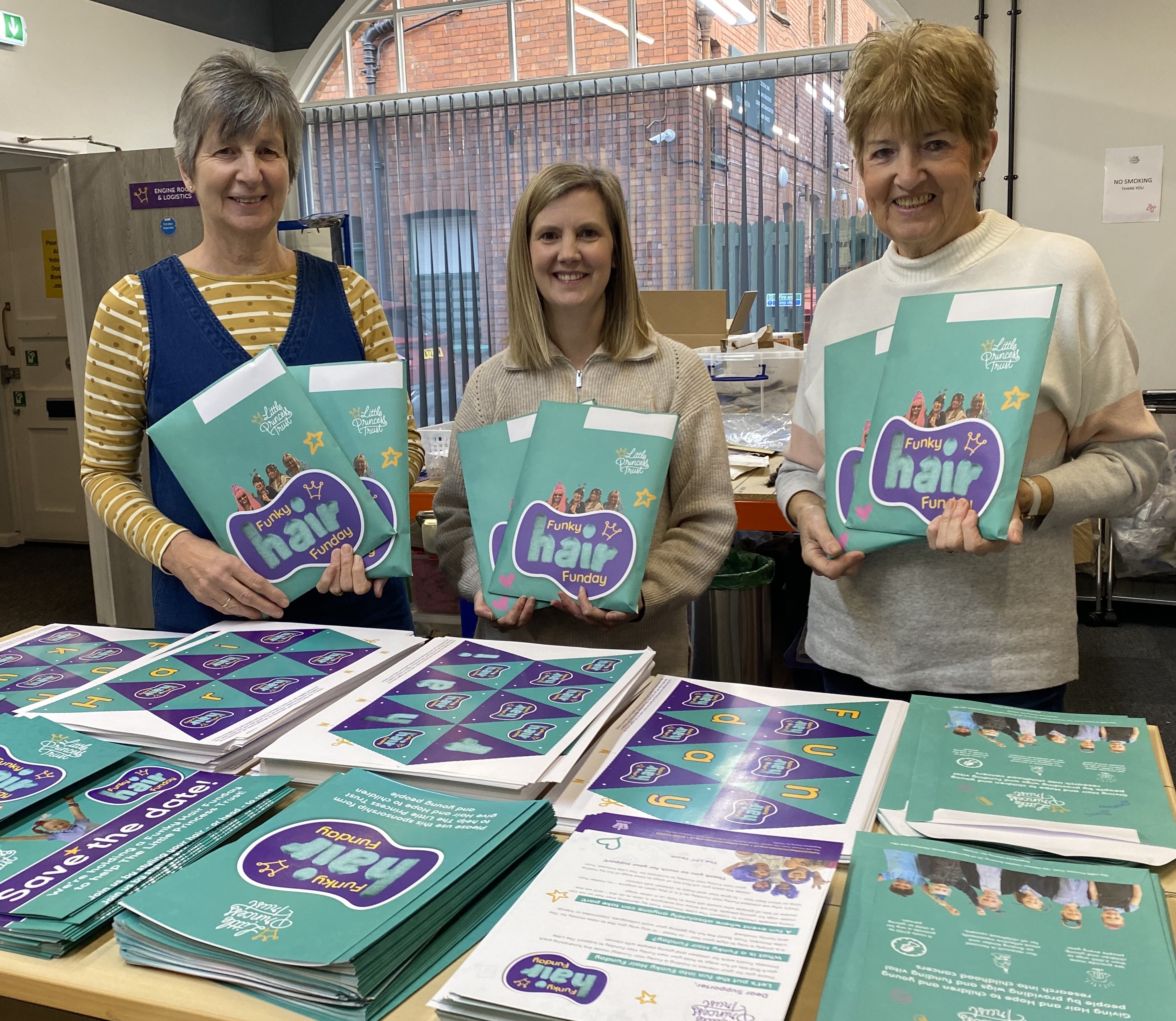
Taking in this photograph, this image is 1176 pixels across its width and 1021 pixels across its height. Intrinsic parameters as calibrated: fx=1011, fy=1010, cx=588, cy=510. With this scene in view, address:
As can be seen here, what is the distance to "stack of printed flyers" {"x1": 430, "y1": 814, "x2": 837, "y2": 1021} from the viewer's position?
2.15 feet

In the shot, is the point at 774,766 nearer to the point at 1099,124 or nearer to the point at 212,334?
the point at 212,334

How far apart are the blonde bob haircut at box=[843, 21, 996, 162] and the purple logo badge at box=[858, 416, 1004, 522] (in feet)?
1.25

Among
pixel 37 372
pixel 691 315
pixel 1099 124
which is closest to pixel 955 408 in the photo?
pixel 691 315

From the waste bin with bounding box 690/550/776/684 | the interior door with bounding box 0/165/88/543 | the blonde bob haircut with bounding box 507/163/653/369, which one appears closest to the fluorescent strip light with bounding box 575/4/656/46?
the interior door with bounding box 0/165/88/543

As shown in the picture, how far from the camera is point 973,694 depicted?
1.35 meters

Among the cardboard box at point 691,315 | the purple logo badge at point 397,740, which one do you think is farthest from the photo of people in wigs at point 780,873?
the cardboard box at point 691,315

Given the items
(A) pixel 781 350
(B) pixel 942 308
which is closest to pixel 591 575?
(B) pixel 942 308

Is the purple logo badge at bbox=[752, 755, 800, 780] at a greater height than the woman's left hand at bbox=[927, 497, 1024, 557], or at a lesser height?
lesser

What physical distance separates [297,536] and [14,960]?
0.72 m

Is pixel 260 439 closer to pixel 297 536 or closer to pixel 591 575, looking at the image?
pixel 297 536

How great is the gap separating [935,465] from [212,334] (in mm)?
1054

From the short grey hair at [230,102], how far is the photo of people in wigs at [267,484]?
1.63 feet

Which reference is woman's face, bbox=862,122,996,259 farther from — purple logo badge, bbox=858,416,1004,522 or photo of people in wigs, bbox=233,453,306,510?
photo of people in wigs, bbox=233,453,306,510

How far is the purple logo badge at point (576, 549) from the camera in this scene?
4.61 feet
